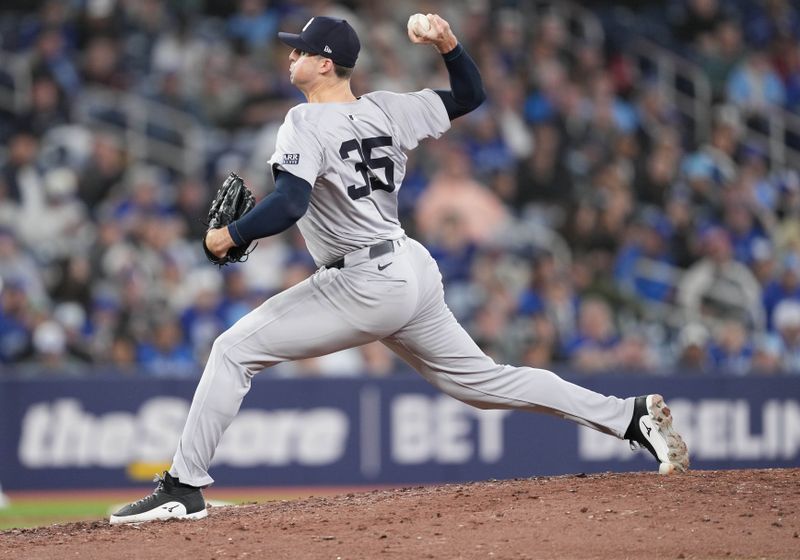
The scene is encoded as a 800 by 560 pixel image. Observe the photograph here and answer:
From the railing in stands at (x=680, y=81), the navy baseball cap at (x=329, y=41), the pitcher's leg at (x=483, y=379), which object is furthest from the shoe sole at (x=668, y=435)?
the railing in stands at (x=680, y=81)

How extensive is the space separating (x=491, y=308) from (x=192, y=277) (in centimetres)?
273

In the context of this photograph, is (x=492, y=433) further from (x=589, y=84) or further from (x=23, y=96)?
(x=23, y=96)

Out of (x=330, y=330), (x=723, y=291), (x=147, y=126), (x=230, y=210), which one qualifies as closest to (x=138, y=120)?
(x=147, y=126)

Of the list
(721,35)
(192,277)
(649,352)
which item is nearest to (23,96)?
(192,277)

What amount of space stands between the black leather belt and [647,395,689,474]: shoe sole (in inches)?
54.3

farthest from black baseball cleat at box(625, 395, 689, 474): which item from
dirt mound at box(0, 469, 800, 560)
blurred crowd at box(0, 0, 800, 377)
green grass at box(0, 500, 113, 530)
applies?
blurred crowd at box(0, 0, 800, 377)

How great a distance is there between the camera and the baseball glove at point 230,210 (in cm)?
529

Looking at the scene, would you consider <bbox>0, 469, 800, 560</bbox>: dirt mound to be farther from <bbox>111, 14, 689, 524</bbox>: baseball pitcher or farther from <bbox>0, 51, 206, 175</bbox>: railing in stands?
<bbox>0, 51, 206, 175</bbox>: railing in stands

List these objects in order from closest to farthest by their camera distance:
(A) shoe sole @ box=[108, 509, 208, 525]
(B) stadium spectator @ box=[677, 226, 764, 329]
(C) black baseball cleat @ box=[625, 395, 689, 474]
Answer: (A) shoe sole @ box=[108, 509, 208, 525]
(C) black baseball cleat @ box=[625, 395, 689, 474]
(B) stadium spectator @ box=[677, 226, 764, 329]

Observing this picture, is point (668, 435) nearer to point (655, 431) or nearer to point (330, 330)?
point (655, 431)

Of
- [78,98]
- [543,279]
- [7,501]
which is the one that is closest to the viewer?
[7,501]

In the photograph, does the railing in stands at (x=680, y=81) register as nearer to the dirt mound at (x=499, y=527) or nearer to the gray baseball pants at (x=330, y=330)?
the dirt mound at (x=499, y=527)

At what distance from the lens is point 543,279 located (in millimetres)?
11789

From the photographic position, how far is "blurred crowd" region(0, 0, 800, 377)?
11.5m
